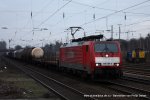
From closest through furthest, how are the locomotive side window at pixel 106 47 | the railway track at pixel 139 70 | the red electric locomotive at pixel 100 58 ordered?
the red electric locomotive at pixel 100 58
the locomotive side window at pixel 106 47
the railway track at pixel 139 70

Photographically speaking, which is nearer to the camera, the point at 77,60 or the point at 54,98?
the point at 54,98

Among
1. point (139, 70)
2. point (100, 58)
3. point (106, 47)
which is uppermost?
point (106, 47)

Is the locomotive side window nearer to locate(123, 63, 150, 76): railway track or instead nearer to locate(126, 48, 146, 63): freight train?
locate(123, 63, 150, 76): railway track

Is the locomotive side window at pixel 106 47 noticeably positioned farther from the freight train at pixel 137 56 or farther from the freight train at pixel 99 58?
the freight train at pixel 137 56

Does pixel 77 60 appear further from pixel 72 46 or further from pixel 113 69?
pixel 113 69

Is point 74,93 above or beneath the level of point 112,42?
beneath

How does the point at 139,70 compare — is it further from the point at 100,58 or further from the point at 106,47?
the point at 100,58

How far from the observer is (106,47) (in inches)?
914

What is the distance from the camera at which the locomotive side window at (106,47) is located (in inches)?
907

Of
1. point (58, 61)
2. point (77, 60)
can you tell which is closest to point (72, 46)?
point (77, 60)

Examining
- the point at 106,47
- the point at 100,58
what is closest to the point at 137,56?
the point at 106,47

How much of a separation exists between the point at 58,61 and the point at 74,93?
1770cm

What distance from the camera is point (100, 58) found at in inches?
892

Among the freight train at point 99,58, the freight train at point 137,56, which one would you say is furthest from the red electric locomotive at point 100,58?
the freight train at point 137,56
